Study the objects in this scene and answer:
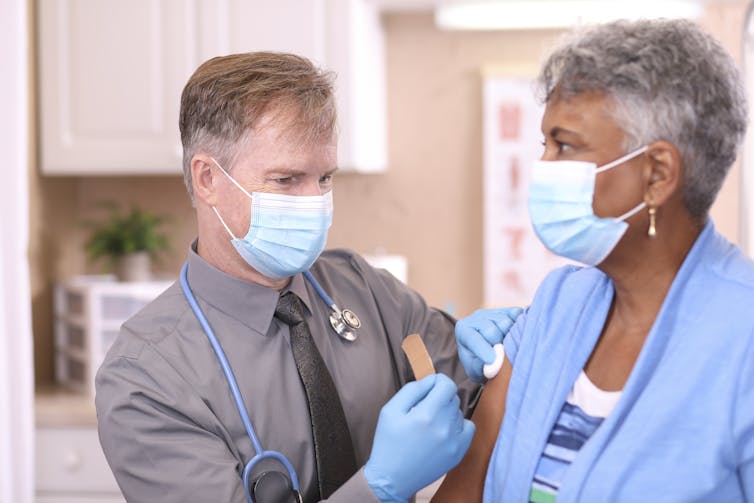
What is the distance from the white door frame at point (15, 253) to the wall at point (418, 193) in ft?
1.89

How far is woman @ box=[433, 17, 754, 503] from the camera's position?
1.13 metres

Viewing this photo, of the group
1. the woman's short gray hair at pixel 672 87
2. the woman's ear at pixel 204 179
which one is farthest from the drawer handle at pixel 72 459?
the woman's short gray hair at pixel 672 87

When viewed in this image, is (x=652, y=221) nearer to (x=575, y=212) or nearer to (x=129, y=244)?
(x=575, y=212)

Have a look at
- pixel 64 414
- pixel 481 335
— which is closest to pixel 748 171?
pixel 481 335

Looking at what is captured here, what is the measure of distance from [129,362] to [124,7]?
163cm

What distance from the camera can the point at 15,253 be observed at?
7.88ft

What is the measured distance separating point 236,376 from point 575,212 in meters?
0.60

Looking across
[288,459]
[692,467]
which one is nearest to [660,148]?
[692,467]

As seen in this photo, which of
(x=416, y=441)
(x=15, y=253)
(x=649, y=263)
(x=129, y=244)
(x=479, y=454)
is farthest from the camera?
(x=129, y=244)

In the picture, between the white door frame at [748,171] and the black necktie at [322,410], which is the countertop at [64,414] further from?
the white door frame at [748,171]

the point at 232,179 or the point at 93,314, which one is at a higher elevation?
the point at 232,179

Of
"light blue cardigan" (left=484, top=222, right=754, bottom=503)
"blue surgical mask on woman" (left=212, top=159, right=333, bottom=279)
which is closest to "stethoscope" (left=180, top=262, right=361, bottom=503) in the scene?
"blue surgical mask on woman" (left=212, top=159, right=333, bottom=279)

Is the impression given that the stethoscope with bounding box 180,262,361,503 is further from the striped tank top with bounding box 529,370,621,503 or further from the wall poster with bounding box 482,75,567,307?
the wall poster with bounding box 482,75,567,307

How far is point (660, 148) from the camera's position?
116 cm
